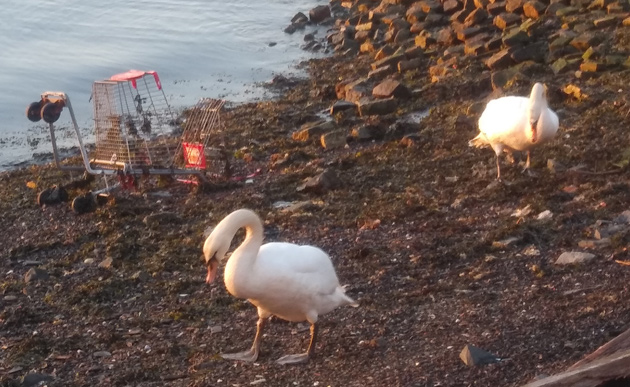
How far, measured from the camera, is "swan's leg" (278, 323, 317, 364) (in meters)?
6.25

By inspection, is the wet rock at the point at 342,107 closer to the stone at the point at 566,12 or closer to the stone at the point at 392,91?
the stone at the point at 392,91

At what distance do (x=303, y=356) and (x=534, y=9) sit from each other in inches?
473

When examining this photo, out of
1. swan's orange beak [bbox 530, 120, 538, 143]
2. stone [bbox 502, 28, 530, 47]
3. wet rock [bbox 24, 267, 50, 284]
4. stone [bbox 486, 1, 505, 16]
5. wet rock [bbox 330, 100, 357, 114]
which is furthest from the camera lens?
stone [bbox 486, 1, 505, 16]

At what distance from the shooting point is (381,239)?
848 cm

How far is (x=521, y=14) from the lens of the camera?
680 inches

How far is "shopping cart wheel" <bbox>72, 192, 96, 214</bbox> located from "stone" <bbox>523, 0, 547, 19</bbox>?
9165mm

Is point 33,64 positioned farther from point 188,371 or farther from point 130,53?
point 188,371

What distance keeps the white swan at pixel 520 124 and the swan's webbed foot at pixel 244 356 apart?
4.17m

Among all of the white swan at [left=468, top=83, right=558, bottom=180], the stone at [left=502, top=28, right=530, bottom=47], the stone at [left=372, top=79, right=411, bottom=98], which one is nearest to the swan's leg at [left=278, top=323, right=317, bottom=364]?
the white swan at [left=468, top=83, right=558, bottom=180]

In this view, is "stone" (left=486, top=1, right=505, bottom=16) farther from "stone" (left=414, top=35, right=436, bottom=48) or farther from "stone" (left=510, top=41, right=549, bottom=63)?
"stone" (left=510, top=41, right=549, bottom=63)

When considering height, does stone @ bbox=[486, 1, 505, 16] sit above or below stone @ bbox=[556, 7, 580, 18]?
above

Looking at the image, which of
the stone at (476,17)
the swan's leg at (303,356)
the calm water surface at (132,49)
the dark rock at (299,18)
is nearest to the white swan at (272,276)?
the swan's leg at (303,356)

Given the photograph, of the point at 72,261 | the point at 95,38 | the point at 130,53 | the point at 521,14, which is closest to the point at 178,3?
the point at 95,38

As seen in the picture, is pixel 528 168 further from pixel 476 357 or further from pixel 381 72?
pixel 381 72
